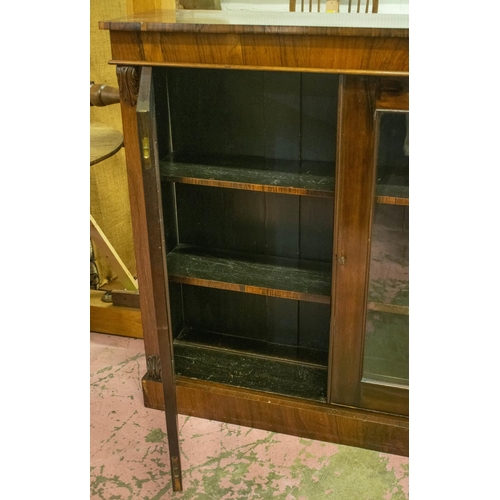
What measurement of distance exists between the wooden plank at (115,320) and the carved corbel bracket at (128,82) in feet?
3.21

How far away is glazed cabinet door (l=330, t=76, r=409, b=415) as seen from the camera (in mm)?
1442

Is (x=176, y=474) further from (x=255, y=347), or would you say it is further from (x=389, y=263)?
(x=389, y=263)

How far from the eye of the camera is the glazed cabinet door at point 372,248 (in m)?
1.44

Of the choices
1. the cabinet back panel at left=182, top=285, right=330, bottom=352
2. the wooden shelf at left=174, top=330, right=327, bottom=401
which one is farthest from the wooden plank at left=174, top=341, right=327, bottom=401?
the cabinet back panel at left=182, top=285, right=330, bottom=352

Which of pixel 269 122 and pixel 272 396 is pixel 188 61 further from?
pixel 272 396

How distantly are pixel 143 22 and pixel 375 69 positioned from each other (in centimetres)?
58

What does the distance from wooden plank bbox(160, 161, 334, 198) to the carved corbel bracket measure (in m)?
0.24

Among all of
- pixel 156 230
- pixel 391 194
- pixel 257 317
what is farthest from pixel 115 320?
pixel 391 194

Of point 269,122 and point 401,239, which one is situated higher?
point 269,122

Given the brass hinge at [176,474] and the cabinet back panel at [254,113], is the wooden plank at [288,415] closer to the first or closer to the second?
the brass hinge at [176,474]

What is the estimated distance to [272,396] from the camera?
188 centimetres
